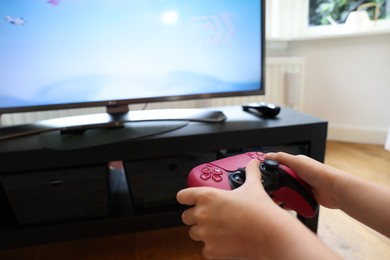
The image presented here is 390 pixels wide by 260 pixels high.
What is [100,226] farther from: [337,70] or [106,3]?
[337,70]

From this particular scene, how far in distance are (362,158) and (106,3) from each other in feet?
4.95

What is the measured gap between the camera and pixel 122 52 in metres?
0.89

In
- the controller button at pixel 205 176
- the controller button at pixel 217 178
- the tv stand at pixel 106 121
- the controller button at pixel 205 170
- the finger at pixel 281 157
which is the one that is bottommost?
the tv stand at pixel 106 121

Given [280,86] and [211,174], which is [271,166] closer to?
[211,174]

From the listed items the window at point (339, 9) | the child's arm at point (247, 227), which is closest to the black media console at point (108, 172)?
the child's arm at point (247, 227)

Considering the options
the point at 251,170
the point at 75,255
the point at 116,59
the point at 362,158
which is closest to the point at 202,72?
the point at 116,59

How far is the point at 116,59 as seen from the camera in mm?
892

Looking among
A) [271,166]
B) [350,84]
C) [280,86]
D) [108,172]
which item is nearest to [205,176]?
[271,166]

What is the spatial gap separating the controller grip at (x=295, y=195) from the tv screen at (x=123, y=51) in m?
0.58

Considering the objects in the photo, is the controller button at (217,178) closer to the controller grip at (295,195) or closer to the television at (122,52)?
the controller grip at (295,195)

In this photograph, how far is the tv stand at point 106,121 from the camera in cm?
81

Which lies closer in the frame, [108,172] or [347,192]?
[347,192]

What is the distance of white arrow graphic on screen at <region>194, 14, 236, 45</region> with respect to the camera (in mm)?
912

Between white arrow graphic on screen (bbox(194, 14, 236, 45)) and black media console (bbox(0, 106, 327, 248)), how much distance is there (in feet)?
0.99
